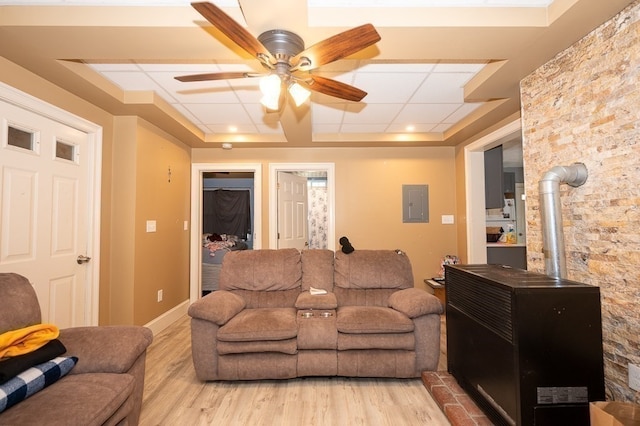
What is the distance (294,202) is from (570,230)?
11.3 feet

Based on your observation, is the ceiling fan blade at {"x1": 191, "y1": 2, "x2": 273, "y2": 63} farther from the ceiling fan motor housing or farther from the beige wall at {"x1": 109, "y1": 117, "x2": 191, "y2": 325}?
the beige wall at {"x1": 109, "y1": 117, "x2": 191, "y2": 325}

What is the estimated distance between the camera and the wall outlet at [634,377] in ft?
5.11

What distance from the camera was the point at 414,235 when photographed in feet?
14.3

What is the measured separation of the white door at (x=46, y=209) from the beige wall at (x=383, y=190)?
1856 mm

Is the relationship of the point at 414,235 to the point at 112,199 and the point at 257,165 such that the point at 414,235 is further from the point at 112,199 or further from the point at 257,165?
the point at 112,199

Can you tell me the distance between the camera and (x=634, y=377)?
1.57 m

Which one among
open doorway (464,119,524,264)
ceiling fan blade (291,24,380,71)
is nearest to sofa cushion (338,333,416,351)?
ceiling fan blade (291,24,380,71)

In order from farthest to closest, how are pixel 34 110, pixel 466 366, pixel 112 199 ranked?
pixel 112 199
pixel 34 110
pixel 466 366

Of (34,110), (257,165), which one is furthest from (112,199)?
(257,165)

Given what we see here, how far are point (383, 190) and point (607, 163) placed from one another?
8.99 feet

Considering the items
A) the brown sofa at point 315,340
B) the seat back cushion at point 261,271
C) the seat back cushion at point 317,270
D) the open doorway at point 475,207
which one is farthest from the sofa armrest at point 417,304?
the open doorway at point 475,207

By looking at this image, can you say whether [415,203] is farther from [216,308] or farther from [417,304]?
[216,308]

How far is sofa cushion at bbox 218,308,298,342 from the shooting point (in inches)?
84.4

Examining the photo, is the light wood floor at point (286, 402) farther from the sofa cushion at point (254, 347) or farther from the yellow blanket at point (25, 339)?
the yellow blanket at point (25, 339)
